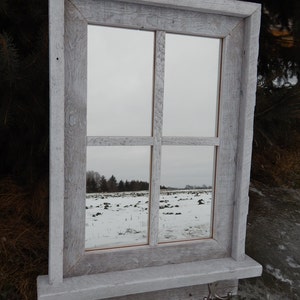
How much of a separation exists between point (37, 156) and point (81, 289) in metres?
0.84

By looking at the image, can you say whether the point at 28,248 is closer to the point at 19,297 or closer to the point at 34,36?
the point at 19,297

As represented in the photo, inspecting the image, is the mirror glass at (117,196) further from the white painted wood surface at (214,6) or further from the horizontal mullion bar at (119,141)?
the white painted wood surface at (214,6)

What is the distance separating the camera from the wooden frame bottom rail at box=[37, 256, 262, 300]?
3.90 ft

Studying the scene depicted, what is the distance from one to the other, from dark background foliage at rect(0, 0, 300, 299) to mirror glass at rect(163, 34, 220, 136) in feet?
1.85

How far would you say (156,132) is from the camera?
4.30 ft

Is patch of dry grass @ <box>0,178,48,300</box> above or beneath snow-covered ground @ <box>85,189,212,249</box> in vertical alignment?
beneath

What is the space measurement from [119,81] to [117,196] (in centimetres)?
41

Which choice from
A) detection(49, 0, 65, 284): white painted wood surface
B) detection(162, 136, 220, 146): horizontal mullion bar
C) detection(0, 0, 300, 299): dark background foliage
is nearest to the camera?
detection(49, 0, 65, 284): white painted wood surface

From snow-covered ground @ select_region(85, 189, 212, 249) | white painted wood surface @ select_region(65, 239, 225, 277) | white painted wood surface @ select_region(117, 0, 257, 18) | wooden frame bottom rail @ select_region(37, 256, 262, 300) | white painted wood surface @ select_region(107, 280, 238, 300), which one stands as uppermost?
white painted wood surface @ select_region(117, 0, 257, 18)

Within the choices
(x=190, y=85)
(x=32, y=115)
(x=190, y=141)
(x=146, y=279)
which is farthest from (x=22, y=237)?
(x=190, y=85)

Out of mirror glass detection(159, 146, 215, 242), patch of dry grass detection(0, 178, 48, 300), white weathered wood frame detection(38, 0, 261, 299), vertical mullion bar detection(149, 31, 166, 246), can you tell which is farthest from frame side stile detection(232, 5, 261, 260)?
patch of dry grass detection(0, 178, 48, 300)

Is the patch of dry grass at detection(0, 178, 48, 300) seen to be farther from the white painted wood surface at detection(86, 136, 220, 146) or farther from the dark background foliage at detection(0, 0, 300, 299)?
the white painted wood surface at detection(86, 136, 220, 146)

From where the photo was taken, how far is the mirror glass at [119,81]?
1221 millimetres

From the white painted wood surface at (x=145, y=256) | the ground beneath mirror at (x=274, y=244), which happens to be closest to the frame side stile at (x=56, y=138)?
the white painted wood surface at (x=145, y=256)
